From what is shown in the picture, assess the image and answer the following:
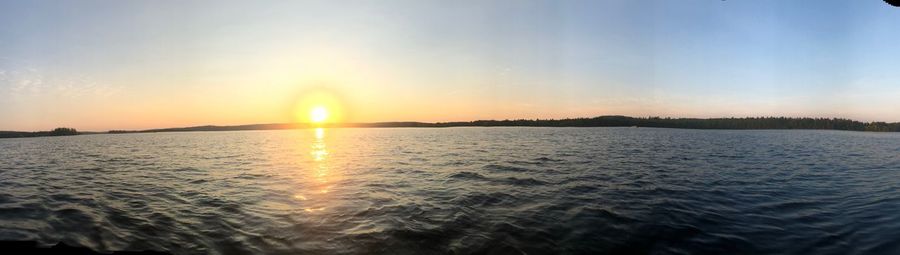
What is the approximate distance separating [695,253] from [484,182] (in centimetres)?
1395

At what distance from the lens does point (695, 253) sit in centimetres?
1099

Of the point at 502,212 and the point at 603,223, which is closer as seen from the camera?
the point at 603,223

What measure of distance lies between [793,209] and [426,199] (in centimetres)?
1450

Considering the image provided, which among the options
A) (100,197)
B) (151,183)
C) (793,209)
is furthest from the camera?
(151,183)

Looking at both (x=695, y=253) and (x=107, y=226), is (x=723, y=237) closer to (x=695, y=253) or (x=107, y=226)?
(x=695, y=253)

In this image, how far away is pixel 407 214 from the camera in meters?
15.7

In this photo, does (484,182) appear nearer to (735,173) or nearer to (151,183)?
(735,173)

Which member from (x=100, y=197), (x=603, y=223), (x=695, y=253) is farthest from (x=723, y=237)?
(x=100, y=197)

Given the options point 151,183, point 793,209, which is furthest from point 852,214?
point 151,183

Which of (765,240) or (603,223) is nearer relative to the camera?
(765,240)

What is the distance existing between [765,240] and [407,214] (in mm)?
11066

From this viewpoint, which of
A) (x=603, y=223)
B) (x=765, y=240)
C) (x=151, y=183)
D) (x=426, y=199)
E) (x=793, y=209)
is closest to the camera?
(x=765, y=240)

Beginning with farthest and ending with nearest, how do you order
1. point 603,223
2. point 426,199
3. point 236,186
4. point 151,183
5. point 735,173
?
point 735,173 → point 151,183 → point 236,186 → point 426,199 → point 603,223

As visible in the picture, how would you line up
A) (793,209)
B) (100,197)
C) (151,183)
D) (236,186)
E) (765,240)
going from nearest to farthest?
(765,240), (793,209), (100,197), (236,186), (151,183)
